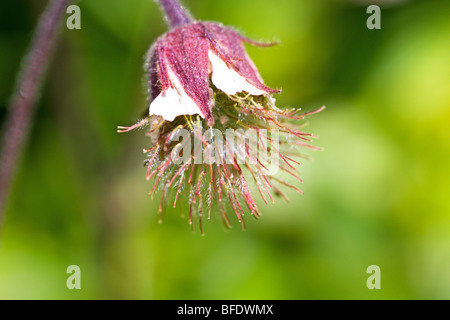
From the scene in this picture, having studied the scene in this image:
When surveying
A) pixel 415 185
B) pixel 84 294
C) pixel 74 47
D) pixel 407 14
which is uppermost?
pixel 407 14

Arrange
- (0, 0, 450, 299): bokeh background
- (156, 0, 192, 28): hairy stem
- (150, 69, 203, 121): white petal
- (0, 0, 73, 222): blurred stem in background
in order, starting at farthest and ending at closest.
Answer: (0, 0, 450, 299): bokeh background, (0, 0, 73, 222): blurred stem in background, (156, 0, 192, 28): hairy stem, (150, 69, 203, 121): white petal

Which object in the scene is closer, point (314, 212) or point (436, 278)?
point (436, 278)

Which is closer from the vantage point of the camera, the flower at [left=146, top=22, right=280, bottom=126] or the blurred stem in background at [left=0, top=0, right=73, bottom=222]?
the flower at [left=146, top=22, right=280, bottom=126]

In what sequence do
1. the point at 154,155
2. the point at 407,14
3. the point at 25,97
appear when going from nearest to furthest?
the point at 154,155 < the point at 25,97 < the point at 407,14

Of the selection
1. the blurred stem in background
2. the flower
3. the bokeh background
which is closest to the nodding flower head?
the flower

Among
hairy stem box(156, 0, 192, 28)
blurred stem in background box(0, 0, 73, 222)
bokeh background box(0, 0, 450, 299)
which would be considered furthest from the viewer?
bokeh background box(0, 0, 450, 299)

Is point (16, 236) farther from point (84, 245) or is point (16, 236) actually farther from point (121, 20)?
point (121, 20)

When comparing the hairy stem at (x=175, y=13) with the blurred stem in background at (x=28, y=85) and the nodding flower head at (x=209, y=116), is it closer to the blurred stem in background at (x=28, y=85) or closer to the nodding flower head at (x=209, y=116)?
the nodding flower head at (x=209, y=116)

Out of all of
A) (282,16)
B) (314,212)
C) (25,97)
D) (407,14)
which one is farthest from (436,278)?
(25,97)

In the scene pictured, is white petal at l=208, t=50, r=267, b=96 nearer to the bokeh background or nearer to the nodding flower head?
the nodding flower head
